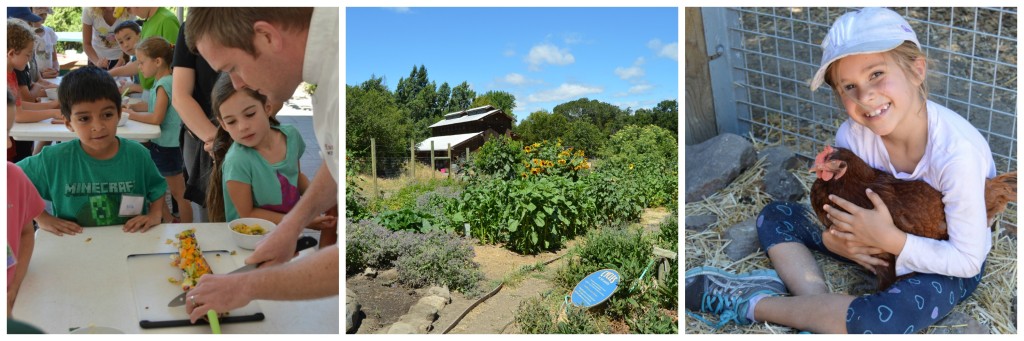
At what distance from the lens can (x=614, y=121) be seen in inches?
222

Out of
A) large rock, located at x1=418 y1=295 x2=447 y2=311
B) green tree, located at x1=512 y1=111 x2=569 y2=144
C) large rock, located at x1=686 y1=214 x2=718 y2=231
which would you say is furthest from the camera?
green tree, located at x1=512 y1=111 x2=569 y2=144

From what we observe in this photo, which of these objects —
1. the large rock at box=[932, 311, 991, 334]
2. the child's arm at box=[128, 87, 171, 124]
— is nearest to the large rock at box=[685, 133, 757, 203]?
the large rock at box=[932, 311, 991, 334]

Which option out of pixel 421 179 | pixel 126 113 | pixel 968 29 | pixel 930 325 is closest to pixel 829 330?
pixel 930 325

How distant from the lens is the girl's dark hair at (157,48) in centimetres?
225

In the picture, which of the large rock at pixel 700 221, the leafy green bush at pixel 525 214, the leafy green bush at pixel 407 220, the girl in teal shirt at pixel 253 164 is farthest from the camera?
the leafy green bush at pixel 407 220

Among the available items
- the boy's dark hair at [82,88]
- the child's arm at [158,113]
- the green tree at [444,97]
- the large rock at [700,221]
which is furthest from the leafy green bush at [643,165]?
the boy's dark hair at [82,88]

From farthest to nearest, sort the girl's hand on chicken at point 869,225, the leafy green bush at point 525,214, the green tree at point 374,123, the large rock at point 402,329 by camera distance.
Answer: the green tree at point 374,123
the leafy green bush at point 525,214
the large rock at point 402,329
the girl's hand on chicken at point 869,225

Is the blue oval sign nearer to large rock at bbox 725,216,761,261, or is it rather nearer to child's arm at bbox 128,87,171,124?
large rock at bbox 725,216,761,261

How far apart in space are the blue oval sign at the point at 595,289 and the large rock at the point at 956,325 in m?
1.09

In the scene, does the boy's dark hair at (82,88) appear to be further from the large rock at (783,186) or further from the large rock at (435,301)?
the large rock at (783,186)

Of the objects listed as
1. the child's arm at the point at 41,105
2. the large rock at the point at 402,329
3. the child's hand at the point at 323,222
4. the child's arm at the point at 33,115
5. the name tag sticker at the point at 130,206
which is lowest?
the large rock at the point at 402,329

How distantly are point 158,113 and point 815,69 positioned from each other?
6.96 ft

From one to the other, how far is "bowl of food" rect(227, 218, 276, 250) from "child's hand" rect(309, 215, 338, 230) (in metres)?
0.12

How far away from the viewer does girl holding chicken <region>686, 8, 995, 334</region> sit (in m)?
1.91
